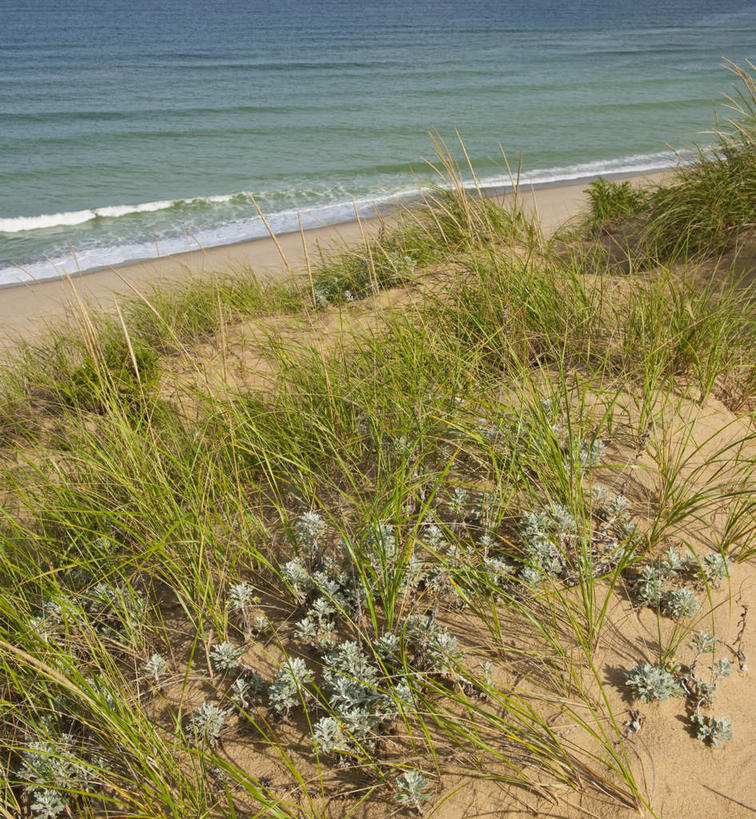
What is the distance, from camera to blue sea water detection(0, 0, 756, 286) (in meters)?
11.8

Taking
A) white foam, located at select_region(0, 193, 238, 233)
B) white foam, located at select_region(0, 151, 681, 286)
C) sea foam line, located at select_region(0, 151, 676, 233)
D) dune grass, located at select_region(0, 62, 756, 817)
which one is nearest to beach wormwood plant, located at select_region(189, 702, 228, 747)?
dune grass, located at select_region(0, 62, 756, 817)

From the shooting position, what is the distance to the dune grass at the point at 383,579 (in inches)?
76.5

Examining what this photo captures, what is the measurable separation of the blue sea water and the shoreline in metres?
0.60

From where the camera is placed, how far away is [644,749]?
76.9 inches

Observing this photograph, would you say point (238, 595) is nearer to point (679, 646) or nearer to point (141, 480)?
point (141, 480)

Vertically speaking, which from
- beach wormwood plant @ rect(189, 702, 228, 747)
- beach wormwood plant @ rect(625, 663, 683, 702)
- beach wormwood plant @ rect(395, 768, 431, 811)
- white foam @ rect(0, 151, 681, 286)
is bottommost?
beach wormwood plant @ rect(625, 663, 683, 702)

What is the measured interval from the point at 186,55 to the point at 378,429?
30460mm

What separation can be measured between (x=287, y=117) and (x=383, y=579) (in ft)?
58.8

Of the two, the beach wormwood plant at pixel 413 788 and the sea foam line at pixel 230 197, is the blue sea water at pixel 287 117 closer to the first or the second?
the sea foam line at pixel 230 197

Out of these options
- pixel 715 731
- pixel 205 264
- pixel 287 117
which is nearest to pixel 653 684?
pixel 715 731

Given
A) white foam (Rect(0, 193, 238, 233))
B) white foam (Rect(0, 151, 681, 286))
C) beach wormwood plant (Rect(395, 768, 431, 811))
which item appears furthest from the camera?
white foam (Rect(0, 193, 238, 233))

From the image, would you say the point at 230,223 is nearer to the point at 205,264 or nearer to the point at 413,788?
the point at 205,264

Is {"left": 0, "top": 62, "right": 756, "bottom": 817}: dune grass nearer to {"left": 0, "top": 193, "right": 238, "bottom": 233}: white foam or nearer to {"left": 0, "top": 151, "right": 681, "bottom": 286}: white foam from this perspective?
{"left": 0, "top": 151, "right": 681, "bottom": 286}: white foam

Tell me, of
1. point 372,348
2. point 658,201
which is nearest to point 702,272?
point 658,201
